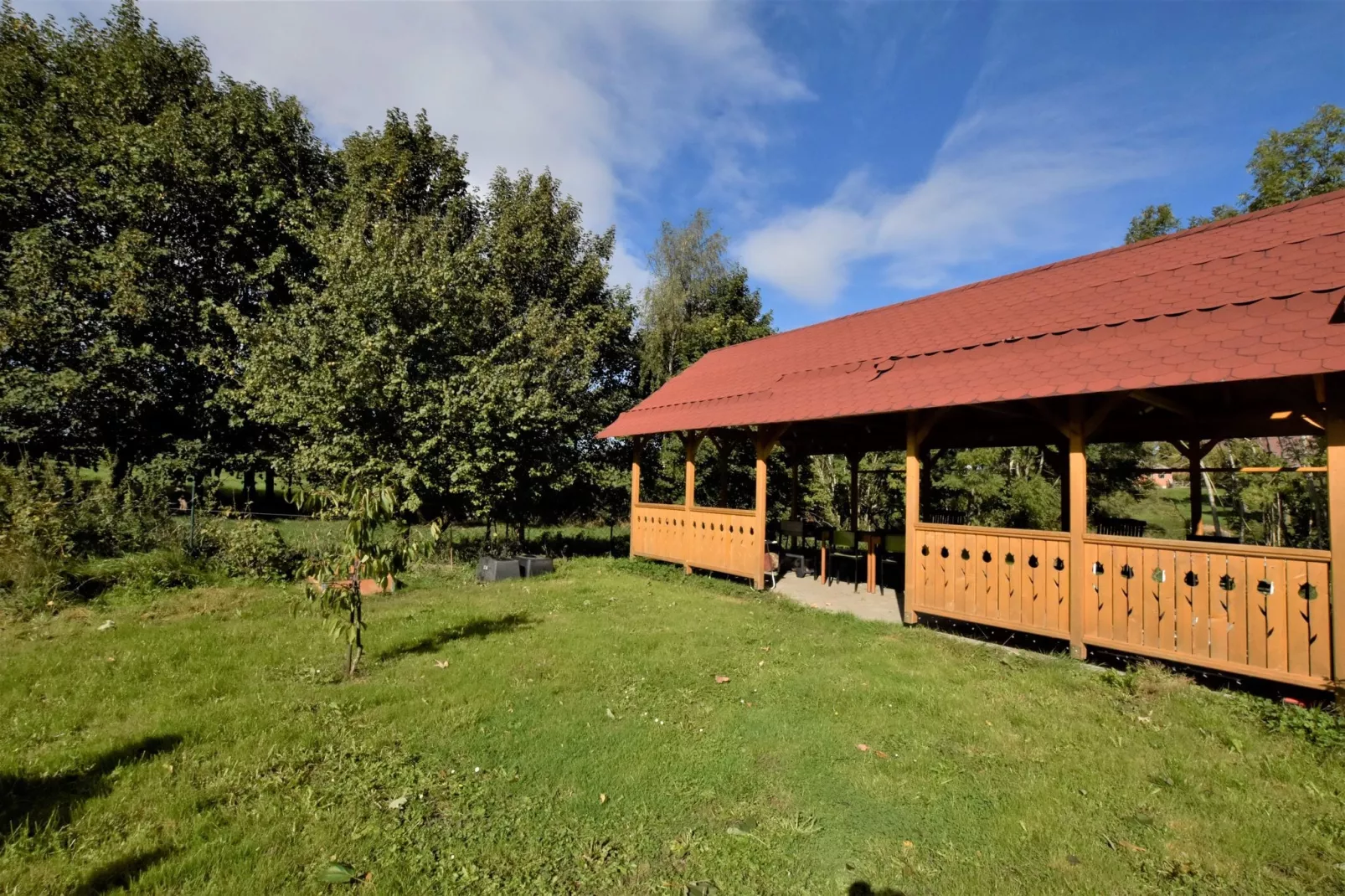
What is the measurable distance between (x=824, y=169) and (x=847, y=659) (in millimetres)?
15561

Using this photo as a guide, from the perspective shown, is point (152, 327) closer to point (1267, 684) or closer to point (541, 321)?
point (541, 321)

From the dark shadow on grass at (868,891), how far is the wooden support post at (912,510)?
5305 millimetres

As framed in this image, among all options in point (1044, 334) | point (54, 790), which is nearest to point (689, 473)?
point (1044, 334)

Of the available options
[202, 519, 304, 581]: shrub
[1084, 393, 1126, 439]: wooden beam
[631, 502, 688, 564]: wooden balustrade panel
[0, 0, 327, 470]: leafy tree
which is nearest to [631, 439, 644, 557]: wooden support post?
[631, 502, 688, 564]: wooden balustrade panel

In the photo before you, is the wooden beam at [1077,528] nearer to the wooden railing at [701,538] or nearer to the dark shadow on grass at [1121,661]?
the dark shadow on grass at [1121,661]

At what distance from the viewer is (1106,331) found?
6.49 metres

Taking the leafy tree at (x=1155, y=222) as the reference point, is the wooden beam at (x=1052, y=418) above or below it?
below

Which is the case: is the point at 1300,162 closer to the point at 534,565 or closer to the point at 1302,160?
the point at 1302,160

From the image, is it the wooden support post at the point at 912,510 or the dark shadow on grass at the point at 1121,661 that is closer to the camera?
the dark shadow on grass at the point at 1121,661

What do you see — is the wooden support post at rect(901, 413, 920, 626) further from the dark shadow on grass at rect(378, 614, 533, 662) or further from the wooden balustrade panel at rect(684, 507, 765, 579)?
the dark shadow on grass at rect(378, 614, 533, 662)

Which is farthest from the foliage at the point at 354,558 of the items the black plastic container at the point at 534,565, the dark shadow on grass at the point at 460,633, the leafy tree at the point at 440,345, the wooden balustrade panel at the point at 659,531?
the wooden balustrade panel at the point at 659,531

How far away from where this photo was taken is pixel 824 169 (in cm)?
1739

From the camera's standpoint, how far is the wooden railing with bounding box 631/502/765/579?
10383mm

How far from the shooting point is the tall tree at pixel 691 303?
22.1 m
